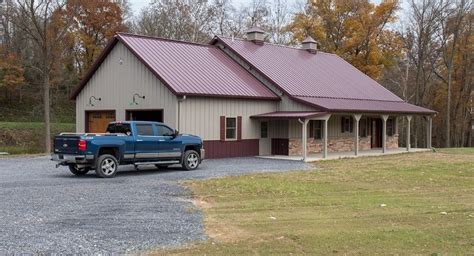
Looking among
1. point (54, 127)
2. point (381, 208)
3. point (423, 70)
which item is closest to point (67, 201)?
point (381, 208)

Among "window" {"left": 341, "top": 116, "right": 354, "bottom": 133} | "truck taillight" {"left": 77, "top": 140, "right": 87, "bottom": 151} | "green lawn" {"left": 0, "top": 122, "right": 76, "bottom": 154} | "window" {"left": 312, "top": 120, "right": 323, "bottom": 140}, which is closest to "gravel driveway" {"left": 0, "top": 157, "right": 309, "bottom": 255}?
"truck taillight" {"left": 77, "top": 140, "right": 87, "bottom": 151}

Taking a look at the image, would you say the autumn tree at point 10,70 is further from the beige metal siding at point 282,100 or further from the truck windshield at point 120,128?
the truck windshield at point 120,128

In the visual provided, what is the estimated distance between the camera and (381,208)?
35.6ft

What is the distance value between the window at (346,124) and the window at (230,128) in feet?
27.5

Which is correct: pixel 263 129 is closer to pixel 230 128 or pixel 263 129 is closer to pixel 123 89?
pixel 230 128

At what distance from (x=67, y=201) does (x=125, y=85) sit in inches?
557

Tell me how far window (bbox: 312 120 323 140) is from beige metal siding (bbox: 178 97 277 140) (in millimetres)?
3589

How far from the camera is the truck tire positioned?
18.7m

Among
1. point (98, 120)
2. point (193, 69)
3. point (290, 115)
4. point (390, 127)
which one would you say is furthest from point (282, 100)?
point (390, 127)

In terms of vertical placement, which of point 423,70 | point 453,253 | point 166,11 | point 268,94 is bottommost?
point 453,253

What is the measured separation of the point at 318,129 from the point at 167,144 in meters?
13.0

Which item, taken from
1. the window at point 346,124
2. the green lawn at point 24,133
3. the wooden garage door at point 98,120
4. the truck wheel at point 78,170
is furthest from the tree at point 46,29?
the window at point 346,124

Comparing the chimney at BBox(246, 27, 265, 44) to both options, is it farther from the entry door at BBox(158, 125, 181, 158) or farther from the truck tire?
the entry door at BBox(158, 125, 181, 158)

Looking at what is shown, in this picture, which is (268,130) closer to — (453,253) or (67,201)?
(67,201)
